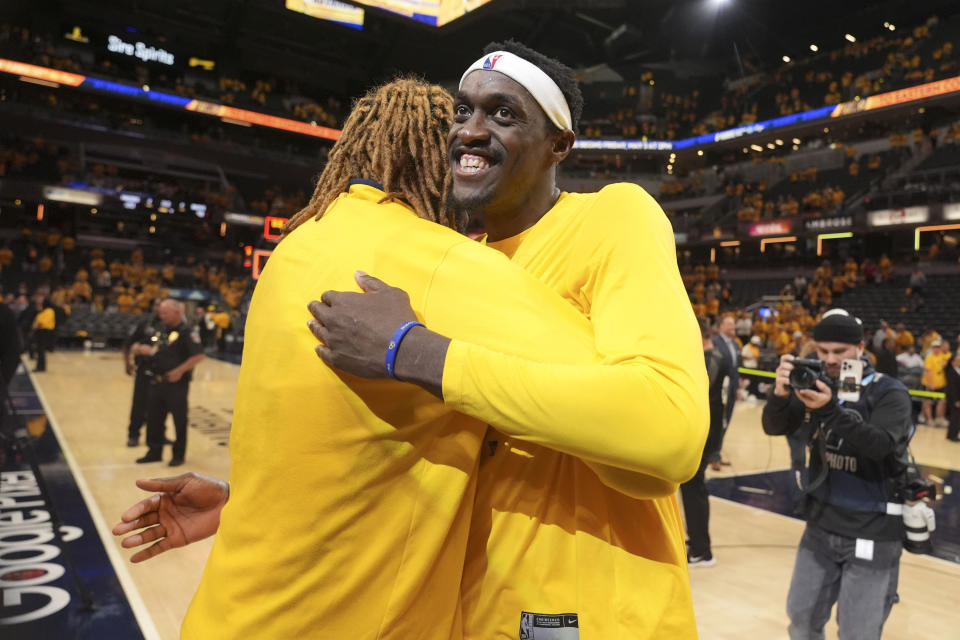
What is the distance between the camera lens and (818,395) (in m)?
2.85

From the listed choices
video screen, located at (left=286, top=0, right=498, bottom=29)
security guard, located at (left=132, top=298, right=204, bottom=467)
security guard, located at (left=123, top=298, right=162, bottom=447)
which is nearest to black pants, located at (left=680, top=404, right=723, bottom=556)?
security guard, located at (left=132, top=298, right=204, bottom=467)

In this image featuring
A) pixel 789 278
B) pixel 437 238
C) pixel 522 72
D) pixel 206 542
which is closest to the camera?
pixel 437 238

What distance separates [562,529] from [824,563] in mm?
2476

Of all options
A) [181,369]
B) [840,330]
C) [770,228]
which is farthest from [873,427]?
[770,228]

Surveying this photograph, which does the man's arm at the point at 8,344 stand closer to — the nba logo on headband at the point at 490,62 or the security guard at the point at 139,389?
the security guard at the point at 139,389

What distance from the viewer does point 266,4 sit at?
26.5 meters

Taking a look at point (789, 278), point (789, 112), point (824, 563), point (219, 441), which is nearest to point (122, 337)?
point (219, 441)

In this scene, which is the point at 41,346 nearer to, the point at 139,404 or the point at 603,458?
the point at 139,404

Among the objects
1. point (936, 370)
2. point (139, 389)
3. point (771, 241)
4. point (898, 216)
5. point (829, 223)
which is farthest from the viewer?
point (771, 241)

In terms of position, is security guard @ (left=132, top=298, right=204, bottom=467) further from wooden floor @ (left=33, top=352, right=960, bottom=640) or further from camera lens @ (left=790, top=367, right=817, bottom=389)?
camera lens @ (left=790, top=367, right=817, bottom=389)

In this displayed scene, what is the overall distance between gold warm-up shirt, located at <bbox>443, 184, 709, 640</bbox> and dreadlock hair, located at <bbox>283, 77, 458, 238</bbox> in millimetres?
291

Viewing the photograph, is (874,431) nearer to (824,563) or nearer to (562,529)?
(824,563)

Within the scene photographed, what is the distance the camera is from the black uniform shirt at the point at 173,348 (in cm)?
734

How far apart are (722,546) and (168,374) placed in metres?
5.80
